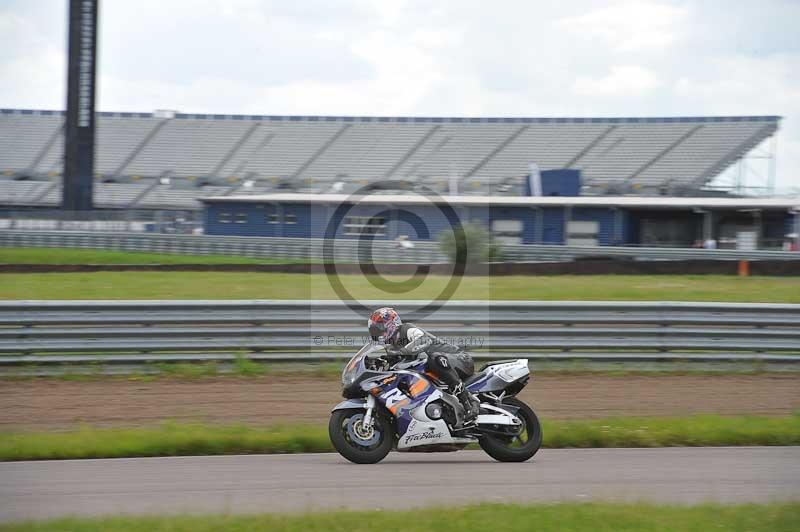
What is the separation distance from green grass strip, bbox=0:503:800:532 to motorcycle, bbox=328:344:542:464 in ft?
6.16

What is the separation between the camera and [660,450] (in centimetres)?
919

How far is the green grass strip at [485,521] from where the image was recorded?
229 inches

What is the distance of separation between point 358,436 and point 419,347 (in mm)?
985

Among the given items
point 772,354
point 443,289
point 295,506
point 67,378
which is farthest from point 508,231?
point 295,506

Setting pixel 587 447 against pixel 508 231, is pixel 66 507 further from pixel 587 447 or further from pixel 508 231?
pixel 508 231

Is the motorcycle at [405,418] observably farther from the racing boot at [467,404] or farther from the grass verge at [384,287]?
the grass verge at [384,287]

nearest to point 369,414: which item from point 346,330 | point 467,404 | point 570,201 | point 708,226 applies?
point 467,404

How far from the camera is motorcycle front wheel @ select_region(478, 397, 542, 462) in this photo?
8.41 meters

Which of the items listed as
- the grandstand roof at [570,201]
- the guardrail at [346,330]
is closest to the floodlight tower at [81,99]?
the grandstand roof at [570,201]

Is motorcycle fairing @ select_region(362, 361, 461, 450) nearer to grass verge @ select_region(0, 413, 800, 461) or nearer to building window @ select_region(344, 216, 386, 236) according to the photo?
grass verge @ select_region(0, 413, 800, 461)

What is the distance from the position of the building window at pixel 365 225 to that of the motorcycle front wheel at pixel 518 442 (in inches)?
1128

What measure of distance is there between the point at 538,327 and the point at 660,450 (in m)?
5.00

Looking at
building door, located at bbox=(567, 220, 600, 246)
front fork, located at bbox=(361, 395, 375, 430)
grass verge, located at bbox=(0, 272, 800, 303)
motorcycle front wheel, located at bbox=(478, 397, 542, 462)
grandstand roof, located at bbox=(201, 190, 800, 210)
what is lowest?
motorcycle front wheel, located at bbox=(478, 397, 542, 462)

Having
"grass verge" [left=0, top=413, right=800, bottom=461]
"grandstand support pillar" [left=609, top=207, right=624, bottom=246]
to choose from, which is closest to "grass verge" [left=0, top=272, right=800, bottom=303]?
"grass verge" [left=0, top=413, right=800, bottom=461]
